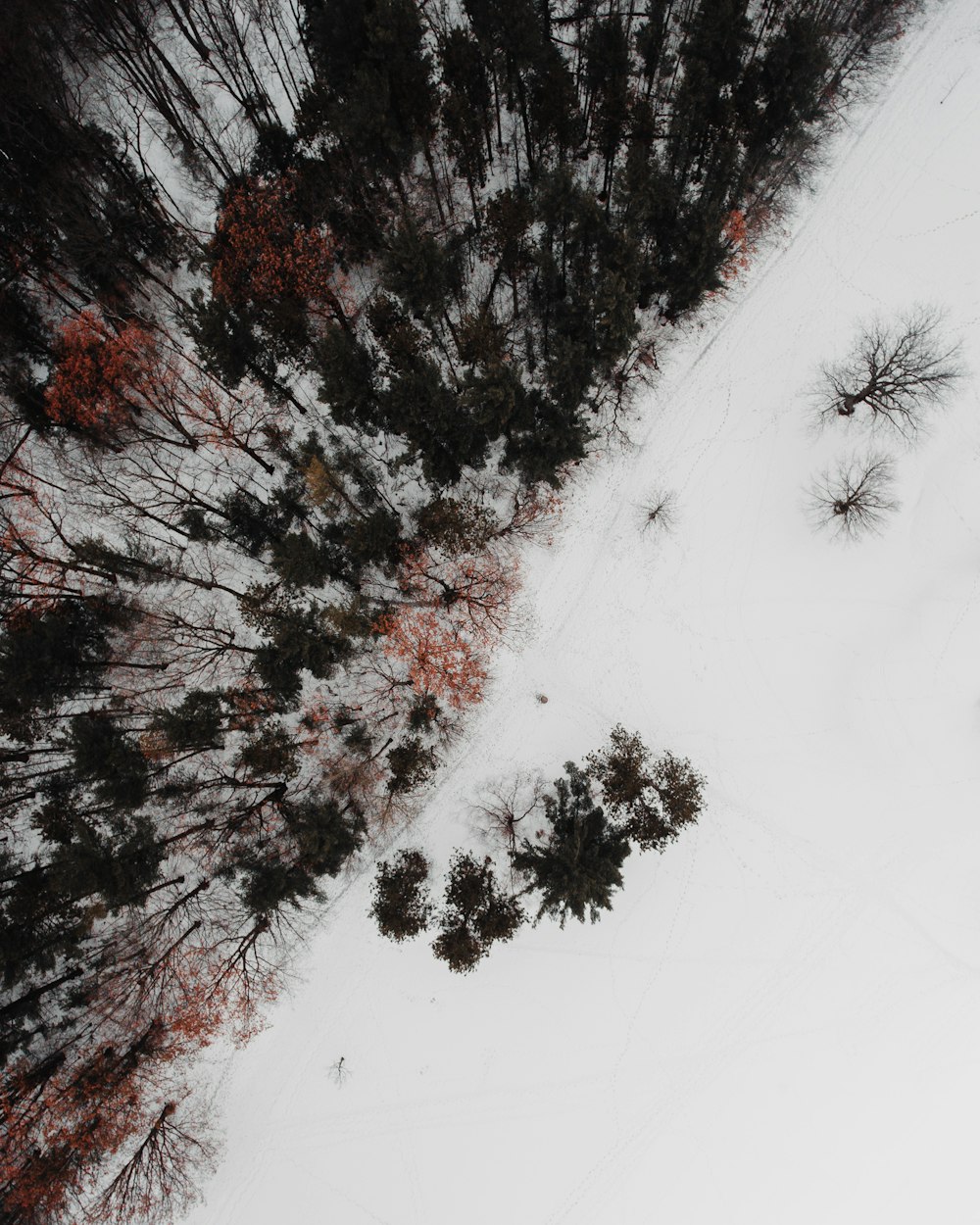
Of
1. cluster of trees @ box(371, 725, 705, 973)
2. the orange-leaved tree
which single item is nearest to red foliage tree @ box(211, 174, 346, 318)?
the orange-leaved tree

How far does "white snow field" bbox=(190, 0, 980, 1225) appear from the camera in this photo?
2423cm

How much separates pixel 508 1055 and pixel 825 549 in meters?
21.1

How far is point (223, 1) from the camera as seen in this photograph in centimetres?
2317

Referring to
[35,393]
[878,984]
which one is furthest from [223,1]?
[878,984]

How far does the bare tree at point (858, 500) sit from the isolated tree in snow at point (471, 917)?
17.1 m

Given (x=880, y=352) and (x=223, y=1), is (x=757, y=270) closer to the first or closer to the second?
(x=880, y=352)

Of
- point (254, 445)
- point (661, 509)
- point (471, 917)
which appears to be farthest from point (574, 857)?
point (254, 445)

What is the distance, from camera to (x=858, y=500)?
2409 cm

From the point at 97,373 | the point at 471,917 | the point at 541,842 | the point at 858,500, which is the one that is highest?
the point at 858,500

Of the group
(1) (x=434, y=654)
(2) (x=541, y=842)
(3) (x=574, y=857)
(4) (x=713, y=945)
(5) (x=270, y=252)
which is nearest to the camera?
(3) (x=574, y=857)

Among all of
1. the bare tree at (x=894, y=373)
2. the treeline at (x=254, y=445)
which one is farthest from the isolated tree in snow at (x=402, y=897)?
the bare tree at (x=894, y=373)

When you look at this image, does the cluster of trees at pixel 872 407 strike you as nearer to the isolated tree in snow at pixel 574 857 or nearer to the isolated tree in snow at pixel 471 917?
the isolated tree in snow at pixel 574 857

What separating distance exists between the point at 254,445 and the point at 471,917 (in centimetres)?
1807

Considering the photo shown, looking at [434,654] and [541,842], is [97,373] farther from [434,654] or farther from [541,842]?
[541,842]
